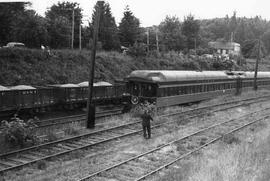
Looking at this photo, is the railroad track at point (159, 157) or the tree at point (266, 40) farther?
the tree at point (266, 40)

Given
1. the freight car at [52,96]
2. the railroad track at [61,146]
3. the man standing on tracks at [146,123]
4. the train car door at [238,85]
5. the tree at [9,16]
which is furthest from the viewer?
the train car door at [238,85]

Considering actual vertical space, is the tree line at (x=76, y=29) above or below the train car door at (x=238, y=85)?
above

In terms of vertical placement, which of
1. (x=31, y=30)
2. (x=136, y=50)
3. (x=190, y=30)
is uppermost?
(x=190, y=30)

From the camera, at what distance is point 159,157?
12.7m

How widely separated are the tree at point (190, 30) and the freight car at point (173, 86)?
4344 cm

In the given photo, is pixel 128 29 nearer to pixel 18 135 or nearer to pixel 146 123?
pixel 146 123

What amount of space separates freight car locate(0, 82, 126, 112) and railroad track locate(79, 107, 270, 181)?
848cm

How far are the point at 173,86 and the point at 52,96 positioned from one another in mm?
9174

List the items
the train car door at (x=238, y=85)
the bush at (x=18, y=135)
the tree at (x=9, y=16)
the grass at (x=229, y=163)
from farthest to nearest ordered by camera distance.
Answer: the train car door at (x=238, y=85) → the tree at (x=9, y=16) → the bush at (x=18, y=135) → the grass at (x=229, y=163)

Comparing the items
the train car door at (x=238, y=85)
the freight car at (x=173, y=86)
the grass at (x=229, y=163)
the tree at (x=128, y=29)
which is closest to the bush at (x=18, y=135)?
the grass at (x=229, y=163)

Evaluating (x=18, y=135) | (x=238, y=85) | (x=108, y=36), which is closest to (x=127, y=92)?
(x=18, y=135)

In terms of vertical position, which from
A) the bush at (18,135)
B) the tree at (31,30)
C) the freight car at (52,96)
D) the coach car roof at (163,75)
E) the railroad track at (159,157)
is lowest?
the railroad track at (159,157)

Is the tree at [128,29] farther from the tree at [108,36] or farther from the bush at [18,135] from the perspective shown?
the bush at [18,135]

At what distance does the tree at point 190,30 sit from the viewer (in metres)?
79.4
